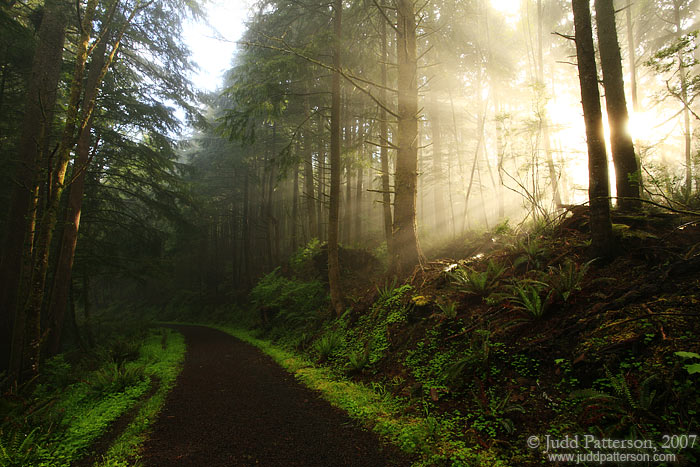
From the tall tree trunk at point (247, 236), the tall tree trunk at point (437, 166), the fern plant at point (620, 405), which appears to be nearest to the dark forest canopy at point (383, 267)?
the fern plant at point (620, 405)

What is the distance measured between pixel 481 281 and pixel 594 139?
9.19ft

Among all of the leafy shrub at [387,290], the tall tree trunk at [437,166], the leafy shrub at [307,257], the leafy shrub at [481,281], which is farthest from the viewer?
the tall tree trunk at [437,166]

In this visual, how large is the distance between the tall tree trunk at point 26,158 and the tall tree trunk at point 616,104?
12059 millimetres

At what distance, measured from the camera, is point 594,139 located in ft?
15.4

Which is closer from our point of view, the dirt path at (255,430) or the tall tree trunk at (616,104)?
the dirt path at (255,430)

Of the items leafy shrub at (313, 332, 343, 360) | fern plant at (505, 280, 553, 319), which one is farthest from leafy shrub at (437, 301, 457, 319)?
leafy shrub at (313, 332, 343, 360)

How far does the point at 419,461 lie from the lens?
10.1 feet

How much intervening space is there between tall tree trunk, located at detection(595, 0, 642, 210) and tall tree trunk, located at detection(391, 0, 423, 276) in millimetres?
3859

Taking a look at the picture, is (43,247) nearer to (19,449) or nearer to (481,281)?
(19,449)

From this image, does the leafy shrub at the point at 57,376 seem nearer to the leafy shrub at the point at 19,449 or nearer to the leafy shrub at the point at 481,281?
the leafy shrub at the point at 19,449

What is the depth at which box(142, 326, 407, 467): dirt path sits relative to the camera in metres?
3.31

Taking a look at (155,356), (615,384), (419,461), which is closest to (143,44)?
(155,356)

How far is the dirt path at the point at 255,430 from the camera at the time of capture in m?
3.31

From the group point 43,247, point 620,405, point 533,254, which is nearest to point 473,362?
point 620,405
